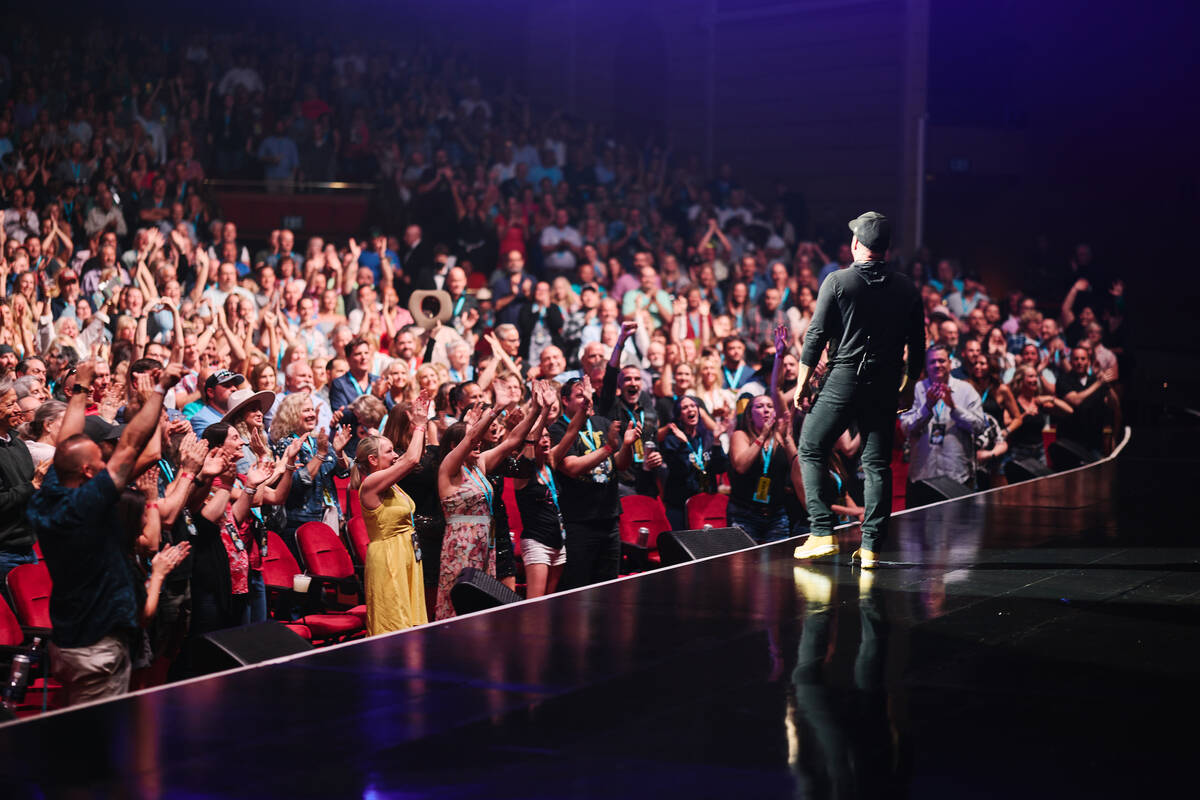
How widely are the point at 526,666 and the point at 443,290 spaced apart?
7843 millimetres

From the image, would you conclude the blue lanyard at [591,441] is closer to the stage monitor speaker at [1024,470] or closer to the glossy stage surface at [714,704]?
the glossy stage surface at [714,704]

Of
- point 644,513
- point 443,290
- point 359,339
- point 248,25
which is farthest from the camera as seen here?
point 248,25

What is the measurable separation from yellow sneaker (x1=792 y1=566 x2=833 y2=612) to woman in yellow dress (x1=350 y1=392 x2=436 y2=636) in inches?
67.8

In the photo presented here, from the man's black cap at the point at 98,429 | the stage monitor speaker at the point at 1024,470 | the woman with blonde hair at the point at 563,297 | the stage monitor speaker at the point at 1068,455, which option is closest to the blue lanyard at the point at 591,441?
the man's black cap at the point at 98,429

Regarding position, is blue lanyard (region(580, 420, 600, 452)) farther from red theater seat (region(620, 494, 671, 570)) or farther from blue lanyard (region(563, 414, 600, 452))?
red theater seat (region(620, 494, 671, 570))

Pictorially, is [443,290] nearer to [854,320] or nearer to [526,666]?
[854,320]

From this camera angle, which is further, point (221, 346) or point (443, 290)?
point (443, 290)

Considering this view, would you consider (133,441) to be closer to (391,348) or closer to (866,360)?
(866,360)

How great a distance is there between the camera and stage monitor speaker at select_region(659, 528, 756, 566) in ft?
19.2

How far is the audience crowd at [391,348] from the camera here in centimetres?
547

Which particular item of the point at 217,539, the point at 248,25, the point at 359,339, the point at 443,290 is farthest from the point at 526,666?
the point at 248,25

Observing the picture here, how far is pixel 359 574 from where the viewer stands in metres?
6.78

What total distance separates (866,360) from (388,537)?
2258mm

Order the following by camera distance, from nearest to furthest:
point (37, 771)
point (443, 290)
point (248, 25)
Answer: point (37, 771)
point (443, 290)
point (248, 25)
